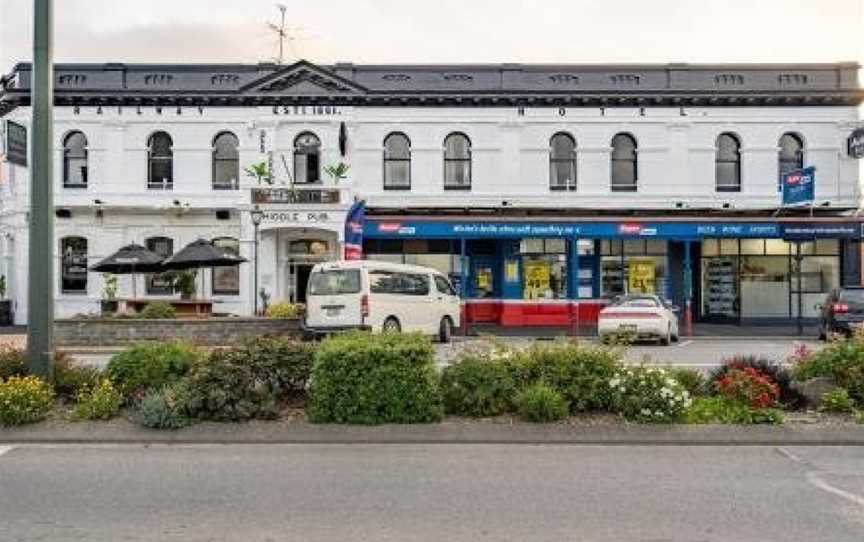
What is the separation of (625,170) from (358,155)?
991 centimetres

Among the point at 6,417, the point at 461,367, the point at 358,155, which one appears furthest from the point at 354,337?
the point at 358,155

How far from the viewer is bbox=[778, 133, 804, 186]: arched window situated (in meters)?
31.9

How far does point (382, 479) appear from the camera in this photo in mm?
7105

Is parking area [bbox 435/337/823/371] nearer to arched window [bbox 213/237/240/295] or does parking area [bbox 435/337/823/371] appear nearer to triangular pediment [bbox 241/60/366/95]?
arched window [bbox 213/237/240/295]

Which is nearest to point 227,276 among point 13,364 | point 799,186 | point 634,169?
point 634,169

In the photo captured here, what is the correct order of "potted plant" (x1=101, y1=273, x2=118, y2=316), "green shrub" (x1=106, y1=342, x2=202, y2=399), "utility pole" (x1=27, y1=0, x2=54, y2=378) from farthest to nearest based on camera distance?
"potted plant" (x1=101, y1=273, x2=118, y2=316), "green shrub" (x1=106, y1=342, x2=202, y2=399), "utility pole" (x1=27, y1=0, x2=54, y2=378)

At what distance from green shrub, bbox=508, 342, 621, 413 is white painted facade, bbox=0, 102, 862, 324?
2225 cm

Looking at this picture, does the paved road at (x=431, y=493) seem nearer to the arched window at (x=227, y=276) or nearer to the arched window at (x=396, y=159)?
the arched window at (x=227, y=276)

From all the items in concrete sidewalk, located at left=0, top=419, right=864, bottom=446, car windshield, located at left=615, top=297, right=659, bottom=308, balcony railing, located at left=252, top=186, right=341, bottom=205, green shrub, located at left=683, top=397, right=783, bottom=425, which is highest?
balcony railing, located at left=252, top=186, right=341, bottom=205

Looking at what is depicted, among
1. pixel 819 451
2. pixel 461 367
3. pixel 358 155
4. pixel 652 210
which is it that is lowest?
pixel 819 451

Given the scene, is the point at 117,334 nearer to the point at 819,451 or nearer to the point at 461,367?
the point at 461,367

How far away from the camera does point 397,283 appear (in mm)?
22188

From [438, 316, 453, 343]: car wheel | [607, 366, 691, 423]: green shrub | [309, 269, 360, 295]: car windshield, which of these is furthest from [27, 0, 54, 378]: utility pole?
[438, 316, 453, 343]: car wheel

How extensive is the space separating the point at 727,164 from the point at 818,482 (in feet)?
88.0
